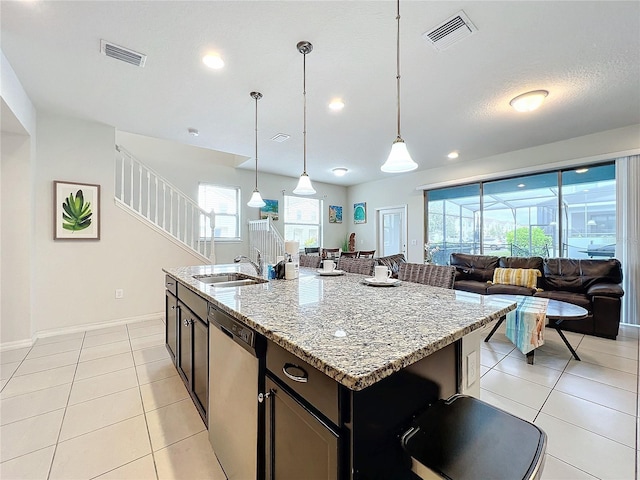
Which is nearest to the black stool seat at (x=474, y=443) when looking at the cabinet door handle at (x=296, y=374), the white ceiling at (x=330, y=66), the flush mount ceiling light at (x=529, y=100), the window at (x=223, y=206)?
the cabinet door handle at (x=296, y=374)

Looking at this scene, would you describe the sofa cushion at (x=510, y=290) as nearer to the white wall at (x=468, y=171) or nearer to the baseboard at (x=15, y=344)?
the white wall at (x=468, y=171)

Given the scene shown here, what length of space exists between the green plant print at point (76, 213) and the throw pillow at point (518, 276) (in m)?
6.03

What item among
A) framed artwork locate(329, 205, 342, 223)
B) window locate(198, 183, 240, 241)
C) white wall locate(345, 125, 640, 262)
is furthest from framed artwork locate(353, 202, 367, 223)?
window locate(198, 183, 240, 241)

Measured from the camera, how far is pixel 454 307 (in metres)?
1.27

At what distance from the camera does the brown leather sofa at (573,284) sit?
10.7ft

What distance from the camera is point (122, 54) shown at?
7.58 ft

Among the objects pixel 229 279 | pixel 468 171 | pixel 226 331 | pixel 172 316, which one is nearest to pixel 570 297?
pixel 468 171

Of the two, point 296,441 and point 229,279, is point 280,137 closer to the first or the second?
point 229,279

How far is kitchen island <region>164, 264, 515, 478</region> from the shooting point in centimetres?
71

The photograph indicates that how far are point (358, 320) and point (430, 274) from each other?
1314 millimetres

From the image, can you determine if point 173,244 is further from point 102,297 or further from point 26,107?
point 26,107

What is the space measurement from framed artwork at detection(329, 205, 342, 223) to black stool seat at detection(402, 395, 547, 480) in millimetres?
6920

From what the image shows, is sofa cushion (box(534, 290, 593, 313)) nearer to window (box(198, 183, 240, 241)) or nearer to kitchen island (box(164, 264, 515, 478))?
kitchen island (box(164, 264, 515, 478))

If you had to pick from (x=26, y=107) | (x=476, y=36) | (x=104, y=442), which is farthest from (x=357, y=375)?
(x=26, y=107)
